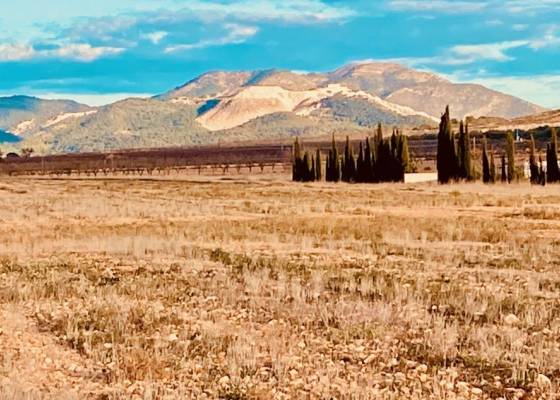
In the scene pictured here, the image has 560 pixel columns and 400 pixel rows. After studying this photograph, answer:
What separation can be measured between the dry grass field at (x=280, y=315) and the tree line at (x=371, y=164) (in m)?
51.8

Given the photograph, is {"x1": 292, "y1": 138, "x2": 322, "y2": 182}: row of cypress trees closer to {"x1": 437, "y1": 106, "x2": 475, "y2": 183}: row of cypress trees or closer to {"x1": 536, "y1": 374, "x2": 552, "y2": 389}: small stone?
{"x1": 437, "y1": 106, "x2": 475, "y2": 183}: row of cypress trees

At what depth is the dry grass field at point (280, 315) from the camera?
348 inches

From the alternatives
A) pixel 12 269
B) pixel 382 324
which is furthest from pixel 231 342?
pixel 12 269

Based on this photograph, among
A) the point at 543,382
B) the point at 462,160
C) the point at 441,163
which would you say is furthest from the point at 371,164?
the point at 543,382

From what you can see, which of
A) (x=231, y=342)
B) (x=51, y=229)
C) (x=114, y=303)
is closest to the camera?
(x=231, y=342)

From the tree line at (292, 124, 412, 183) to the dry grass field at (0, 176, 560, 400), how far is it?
5177cm

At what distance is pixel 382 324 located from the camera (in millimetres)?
11648

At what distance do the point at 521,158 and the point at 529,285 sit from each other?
319 feet

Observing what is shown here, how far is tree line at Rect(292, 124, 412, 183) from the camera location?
79.0 m

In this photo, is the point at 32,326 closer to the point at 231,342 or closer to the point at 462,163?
the point at 231,342

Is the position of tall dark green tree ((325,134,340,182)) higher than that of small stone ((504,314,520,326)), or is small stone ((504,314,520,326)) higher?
tall dark green tree ((325,134,340,182))

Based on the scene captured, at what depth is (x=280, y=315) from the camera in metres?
12.5

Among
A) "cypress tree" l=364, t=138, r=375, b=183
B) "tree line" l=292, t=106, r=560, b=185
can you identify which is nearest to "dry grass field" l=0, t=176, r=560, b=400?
"tree line" l=292, t=106, r=560, b=185

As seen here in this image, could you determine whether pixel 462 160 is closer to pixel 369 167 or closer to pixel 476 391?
pixel 369 167
